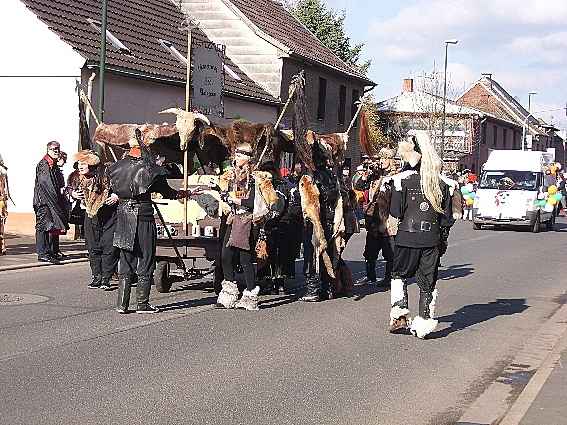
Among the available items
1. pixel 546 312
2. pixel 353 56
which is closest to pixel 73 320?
pixel 546 312

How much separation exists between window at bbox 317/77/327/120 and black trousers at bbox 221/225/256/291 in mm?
28601

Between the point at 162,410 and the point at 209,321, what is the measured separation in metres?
3.91

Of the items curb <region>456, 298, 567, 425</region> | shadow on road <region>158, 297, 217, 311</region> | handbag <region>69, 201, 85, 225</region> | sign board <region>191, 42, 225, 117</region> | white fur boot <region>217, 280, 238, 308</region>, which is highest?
sign board <region>191, 42, 225, 117</region>

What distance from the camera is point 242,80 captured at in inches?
1341

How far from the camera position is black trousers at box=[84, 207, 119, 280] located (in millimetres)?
13047

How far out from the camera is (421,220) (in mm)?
9938

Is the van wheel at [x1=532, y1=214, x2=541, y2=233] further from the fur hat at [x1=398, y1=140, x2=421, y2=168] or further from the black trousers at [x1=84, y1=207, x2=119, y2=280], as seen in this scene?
the fur hat at [x1=398, y1=140, x2=421, y2=168]

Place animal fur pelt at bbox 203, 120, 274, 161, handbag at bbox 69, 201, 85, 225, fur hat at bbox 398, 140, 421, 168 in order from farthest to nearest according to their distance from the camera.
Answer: handbag at bbox 69, 201, 85, 225 < animal fur pelt at bbox 203, 120, 274, 161 < fur hat at bbox 398, 140, 421, 168

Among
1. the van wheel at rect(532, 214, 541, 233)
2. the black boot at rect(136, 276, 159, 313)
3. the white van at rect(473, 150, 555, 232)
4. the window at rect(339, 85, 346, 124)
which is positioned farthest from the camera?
the window at rect(339, 85, 346, 124)

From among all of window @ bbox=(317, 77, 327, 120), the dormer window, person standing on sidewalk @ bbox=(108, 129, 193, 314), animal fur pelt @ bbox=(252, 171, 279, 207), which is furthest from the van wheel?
person standing on sidewalk @ bbox=(108, 129, 193, 314)

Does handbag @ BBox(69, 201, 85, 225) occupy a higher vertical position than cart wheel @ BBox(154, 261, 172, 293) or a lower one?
higher

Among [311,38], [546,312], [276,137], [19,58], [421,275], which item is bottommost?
[546,312]

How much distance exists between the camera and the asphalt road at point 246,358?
702 cm

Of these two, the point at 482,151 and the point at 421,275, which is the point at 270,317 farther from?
the point at 482,151
